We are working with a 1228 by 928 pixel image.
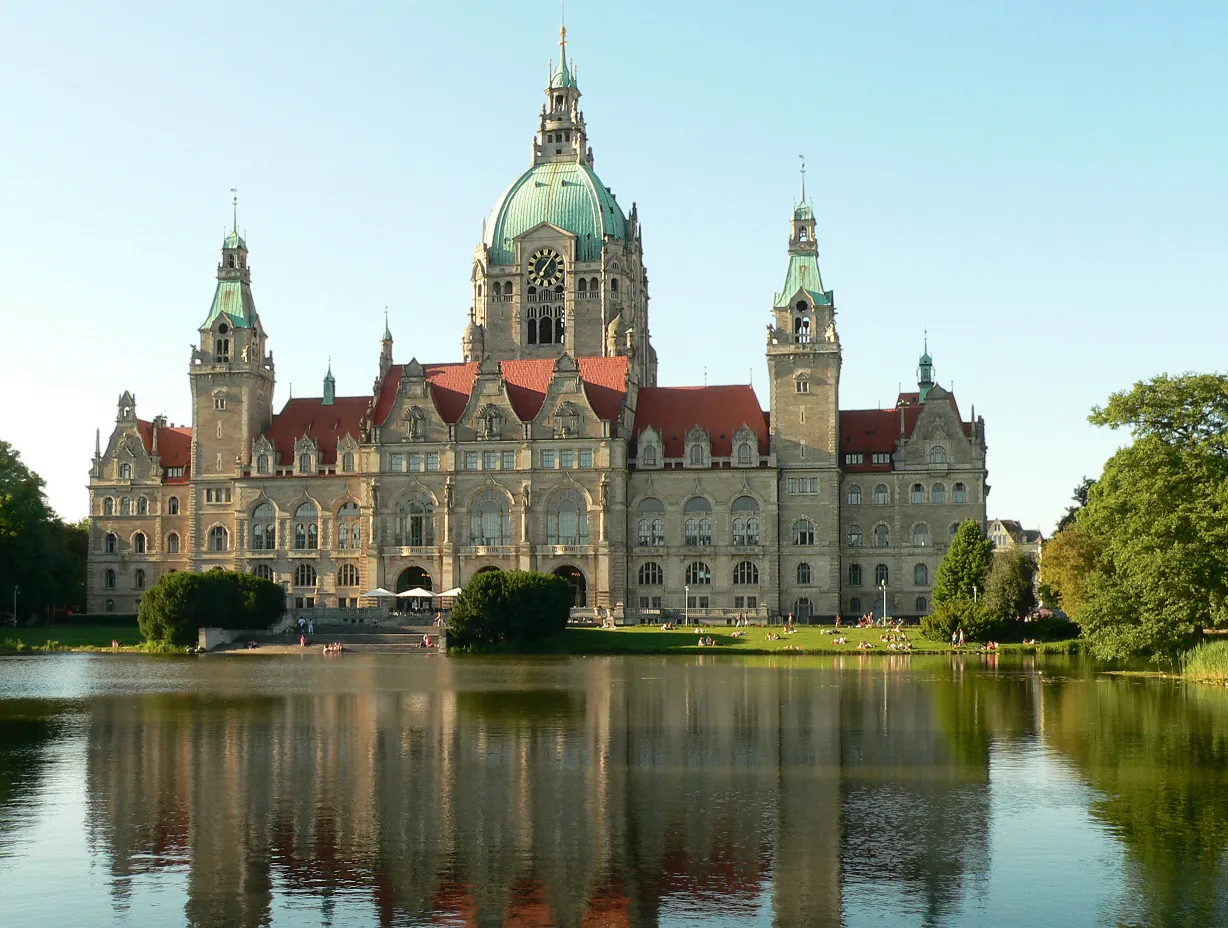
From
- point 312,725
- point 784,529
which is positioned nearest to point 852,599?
point 784,529

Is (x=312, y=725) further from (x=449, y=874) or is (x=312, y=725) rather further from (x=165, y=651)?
(x=165, y=651)

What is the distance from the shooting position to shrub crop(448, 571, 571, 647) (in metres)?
84.6

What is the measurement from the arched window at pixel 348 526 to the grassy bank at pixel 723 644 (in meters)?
28.9

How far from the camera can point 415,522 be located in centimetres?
11350

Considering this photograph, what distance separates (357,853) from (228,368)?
100m

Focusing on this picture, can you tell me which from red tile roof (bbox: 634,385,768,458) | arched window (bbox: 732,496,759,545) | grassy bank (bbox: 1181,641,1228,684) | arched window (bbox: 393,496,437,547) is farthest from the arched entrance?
A: grassy bank (bbox: 1181,641,1228,684)

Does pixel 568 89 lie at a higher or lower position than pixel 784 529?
higher

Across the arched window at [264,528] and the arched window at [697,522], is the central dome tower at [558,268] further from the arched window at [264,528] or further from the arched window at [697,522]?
the arched window at [264,528]

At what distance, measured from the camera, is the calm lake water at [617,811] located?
20281 millimetres

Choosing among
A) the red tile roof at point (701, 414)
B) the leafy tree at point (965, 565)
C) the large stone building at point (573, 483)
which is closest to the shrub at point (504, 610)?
the large stone building at point (573, 483)

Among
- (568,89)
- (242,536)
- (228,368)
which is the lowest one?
(242,536)

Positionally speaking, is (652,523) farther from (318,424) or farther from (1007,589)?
(1007,589)

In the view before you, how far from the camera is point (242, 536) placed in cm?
11712

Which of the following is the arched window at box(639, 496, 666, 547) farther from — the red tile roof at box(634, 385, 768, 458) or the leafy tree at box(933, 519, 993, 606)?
the leafy tree at box(933, 519, 993, 606)
